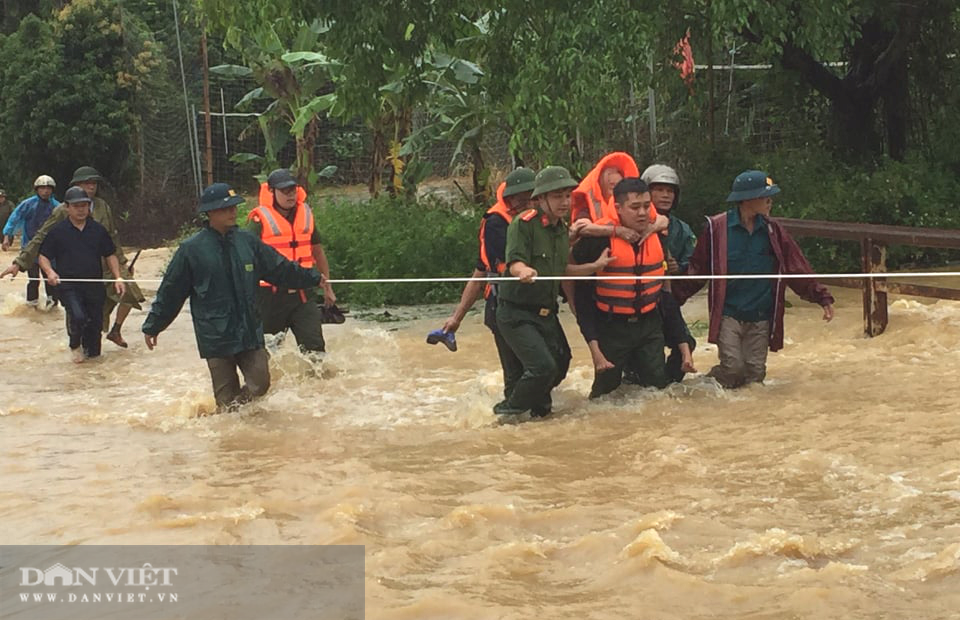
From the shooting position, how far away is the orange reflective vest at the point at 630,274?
868cm

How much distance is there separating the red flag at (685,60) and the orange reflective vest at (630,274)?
6.49m

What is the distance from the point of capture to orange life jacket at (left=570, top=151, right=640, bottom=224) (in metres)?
8.90

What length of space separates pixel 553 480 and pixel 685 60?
9.93 metres

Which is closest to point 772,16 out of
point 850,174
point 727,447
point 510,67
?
point 510,67

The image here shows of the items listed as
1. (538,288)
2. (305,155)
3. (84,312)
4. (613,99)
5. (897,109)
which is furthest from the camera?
(305,155)

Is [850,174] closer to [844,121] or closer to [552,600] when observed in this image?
[844,121]

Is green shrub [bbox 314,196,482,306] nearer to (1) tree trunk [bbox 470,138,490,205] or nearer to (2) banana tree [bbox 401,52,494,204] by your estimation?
(2) banana tree [bbox 401,52,494,204]

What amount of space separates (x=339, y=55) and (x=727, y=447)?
818 cm

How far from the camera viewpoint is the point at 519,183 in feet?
28.7

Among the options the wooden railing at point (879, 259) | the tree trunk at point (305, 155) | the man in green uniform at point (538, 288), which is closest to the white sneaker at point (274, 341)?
the man in green uniform at point (538, 288)

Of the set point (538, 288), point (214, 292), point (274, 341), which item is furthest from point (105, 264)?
point (538, 288)

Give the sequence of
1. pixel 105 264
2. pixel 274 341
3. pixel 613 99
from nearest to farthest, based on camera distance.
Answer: pixel 274 341 → pixel 105 264 → pixel 613 99

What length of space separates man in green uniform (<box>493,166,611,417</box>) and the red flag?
679 cm

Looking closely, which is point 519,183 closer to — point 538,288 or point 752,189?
point 538,288
